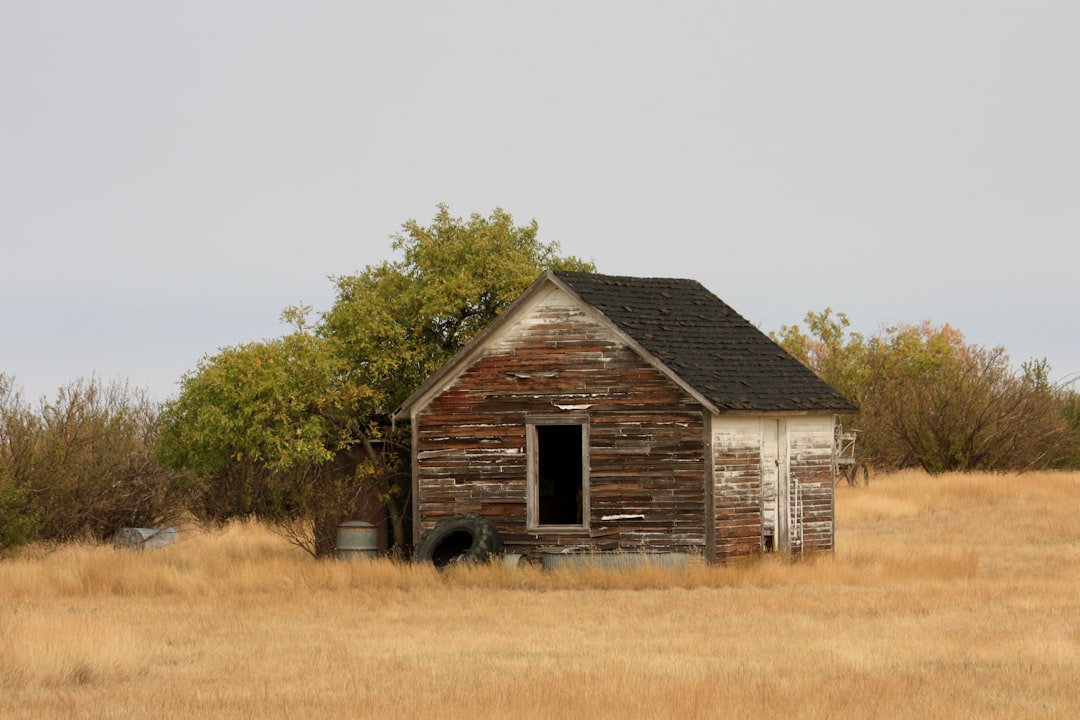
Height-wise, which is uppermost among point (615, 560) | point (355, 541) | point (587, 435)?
point (587, 435)

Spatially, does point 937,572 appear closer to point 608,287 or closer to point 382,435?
point 608,287

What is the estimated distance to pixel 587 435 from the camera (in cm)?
2178

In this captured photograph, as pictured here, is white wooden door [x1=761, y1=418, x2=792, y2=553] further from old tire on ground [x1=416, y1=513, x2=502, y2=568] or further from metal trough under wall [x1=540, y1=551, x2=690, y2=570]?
old tire on ground [x1=416, y1=513, x2=502, y2=568]

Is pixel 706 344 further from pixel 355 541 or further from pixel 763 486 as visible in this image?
pixel 355 541

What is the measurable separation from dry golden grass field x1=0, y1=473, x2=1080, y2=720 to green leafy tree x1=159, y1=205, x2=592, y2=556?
5.81 ft

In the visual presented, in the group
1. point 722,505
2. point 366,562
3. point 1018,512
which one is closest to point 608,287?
point 722,505

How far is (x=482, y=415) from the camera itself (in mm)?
22297

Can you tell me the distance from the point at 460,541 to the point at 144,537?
906 cm

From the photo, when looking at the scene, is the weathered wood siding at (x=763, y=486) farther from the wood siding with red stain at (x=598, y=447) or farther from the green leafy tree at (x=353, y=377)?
the green leafy tree at (x=353, y=377)

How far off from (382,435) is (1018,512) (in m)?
16.2

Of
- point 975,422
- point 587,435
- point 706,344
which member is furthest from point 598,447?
point 975,422

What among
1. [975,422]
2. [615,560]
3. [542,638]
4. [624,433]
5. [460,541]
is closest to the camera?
[542,638]

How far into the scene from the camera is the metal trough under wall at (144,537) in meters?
28.6

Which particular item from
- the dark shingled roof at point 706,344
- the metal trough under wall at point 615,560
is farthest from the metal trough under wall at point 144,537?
the dark shingled roof at point 706,344
